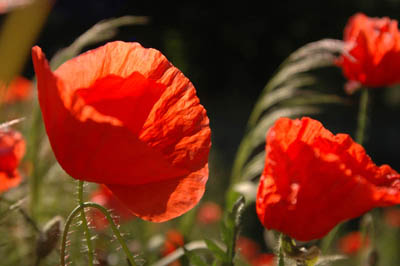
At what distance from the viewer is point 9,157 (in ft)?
3.16

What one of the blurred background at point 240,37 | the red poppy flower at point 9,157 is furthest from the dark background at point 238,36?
the red poppy flower at point 9,157

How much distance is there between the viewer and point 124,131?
64cm

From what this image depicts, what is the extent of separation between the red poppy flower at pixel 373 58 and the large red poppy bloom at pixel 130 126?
0.57 metres

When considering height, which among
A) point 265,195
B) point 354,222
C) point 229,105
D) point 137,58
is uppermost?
point 137,58

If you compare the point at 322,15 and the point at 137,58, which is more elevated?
the point at 137,58

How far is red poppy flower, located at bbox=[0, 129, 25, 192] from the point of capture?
95 centimetres

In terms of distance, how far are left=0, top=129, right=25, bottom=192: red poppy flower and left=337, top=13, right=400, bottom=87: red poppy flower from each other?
61 cm

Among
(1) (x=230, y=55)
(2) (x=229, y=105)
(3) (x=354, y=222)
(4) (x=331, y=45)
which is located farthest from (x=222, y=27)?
(4) (x=331, y=45)

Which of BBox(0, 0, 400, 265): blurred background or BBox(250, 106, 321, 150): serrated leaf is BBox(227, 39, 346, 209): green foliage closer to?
BBox(250, 106, 321, 150): serrated leaf

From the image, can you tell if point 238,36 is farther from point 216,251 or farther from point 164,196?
point 164,196

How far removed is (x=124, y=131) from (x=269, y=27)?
7.88 metres

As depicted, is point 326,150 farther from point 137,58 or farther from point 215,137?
point 215,137

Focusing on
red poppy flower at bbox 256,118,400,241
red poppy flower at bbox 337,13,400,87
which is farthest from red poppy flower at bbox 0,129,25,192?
red poppy flower at bbox 337,13,400,87

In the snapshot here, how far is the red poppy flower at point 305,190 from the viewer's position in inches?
26.8
